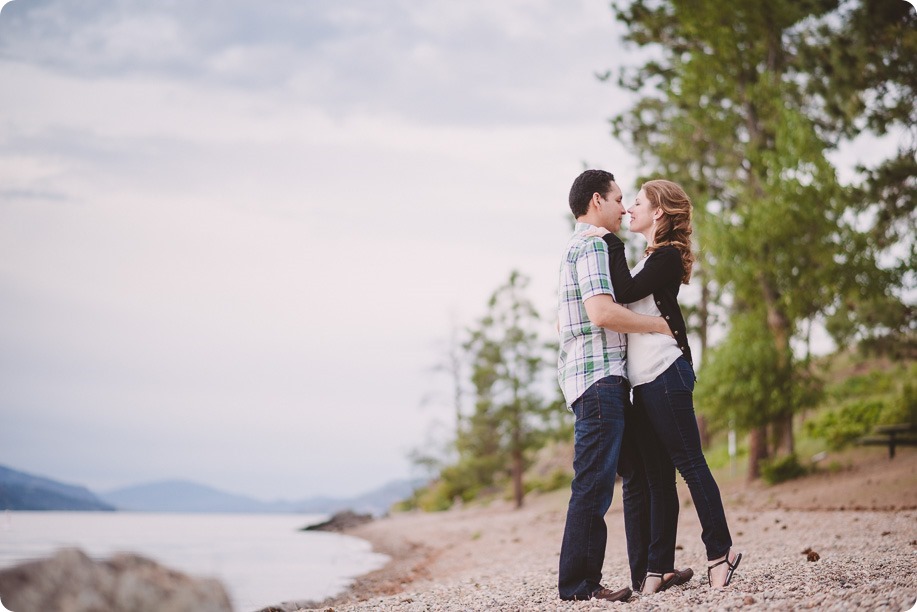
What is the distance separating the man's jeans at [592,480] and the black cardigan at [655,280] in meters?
0.44

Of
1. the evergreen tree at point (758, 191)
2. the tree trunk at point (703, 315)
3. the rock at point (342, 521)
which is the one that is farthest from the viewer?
the rock at point (342, 521)

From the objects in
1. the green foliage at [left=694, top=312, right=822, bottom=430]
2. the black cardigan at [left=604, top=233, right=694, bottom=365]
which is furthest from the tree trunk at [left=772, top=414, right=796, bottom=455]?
the black cardigan at [left=604, top=233, right=694, bottom=365]

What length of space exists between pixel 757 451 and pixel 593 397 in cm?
1404

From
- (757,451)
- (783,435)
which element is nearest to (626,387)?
(757,451)

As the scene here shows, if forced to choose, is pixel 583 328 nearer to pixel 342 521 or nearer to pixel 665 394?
pixel 665 394

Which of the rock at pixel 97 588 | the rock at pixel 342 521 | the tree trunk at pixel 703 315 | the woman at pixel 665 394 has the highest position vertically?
the tree trunk at pixel 703 315

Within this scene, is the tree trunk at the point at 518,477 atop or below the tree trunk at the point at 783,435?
below

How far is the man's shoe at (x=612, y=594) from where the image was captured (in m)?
4.36

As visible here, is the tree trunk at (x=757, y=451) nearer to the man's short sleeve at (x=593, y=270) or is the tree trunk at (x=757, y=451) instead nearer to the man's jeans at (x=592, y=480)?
the man's jeans at (x=592, y=480)

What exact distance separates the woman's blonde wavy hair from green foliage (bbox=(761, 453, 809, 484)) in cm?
1277

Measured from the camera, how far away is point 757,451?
672 inches

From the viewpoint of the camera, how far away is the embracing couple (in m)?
4.46

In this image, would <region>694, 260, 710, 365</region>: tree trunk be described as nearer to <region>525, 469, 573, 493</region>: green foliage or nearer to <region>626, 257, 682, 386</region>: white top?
<region>525, 469, 573, 493</region>: green foliage

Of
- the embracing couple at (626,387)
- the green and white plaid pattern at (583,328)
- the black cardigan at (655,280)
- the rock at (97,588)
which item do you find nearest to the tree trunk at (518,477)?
the embracing couple at (626,387)
